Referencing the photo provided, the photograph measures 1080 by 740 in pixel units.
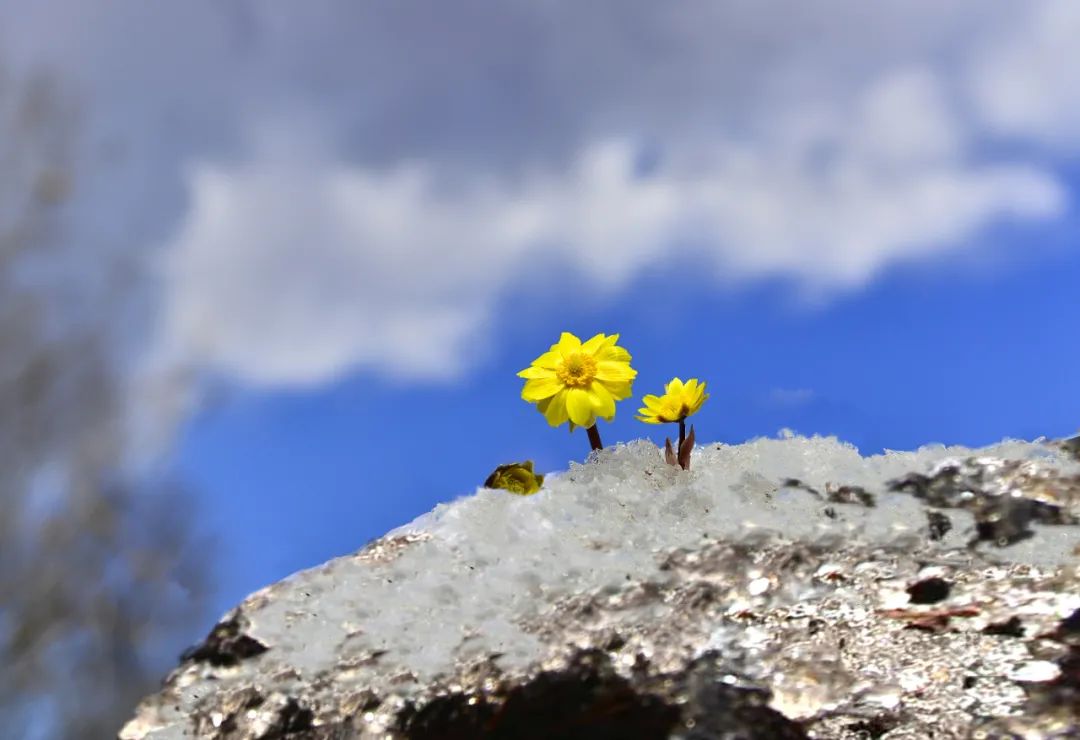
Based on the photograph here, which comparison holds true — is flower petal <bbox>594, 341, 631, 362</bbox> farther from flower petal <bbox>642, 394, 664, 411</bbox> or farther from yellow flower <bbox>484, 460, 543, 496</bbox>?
yellow flower <bbox>484, 460, 543, 496</bbox>

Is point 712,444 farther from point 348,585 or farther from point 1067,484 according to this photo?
point 348,585

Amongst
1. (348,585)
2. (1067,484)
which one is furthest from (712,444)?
(348,585)

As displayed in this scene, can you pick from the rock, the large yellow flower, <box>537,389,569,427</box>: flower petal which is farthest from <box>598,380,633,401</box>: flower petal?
the rock

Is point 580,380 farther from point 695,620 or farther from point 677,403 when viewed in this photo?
point 695,620

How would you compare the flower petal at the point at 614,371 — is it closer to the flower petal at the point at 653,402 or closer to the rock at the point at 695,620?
the flower petal at the point at 653,402

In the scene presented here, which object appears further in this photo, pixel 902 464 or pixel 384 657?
pixel 902 464

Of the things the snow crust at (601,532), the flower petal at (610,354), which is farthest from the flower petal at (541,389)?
the snow crust at (601,532)
